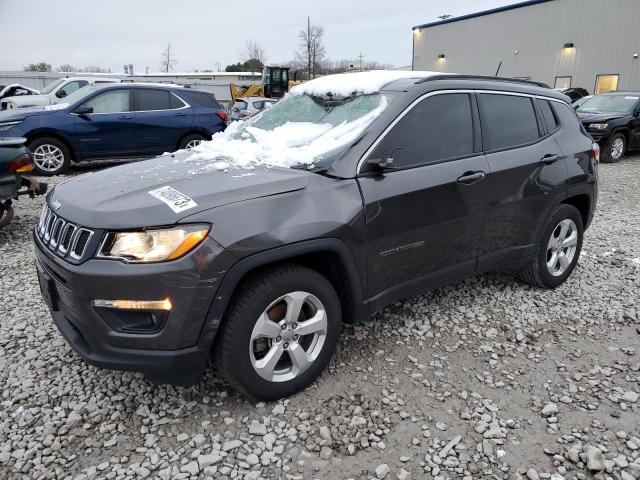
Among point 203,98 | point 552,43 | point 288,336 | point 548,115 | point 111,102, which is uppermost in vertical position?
point 552,43

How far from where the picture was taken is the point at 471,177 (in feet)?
10.7

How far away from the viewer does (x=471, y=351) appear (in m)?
3.30

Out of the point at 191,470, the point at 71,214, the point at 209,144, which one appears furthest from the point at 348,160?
the point at 191,470

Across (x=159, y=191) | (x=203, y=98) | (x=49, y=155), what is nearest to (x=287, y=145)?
(x=159, y=191)

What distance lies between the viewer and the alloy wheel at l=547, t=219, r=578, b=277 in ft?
13.5

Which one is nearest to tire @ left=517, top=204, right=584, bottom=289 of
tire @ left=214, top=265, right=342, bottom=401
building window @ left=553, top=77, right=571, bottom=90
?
tire @ left=214, top=265, right=342, bottom=401

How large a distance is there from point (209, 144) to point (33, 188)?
3186 mm

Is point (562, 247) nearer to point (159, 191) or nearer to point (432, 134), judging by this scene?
point (432, 134)

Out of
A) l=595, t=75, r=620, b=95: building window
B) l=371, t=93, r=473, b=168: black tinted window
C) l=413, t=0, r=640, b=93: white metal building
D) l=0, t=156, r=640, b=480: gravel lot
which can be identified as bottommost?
l=0, t=156, r=640, b=480: gravel lot

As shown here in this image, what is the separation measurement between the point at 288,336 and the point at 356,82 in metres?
1.84

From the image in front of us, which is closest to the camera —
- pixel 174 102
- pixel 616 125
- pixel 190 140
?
pixel 174 102

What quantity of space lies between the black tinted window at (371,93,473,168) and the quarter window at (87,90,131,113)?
302 inches

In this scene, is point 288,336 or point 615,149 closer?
point 288,336

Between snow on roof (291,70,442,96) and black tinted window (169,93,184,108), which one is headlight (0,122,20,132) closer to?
black tinted window (169,93,184,108)
